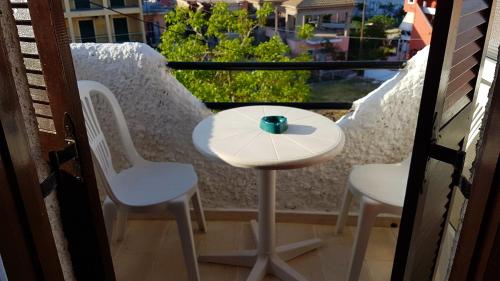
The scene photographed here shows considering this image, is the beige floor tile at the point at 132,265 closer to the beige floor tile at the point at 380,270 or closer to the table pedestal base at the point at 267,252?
the table pedestal base at the point at 267,252

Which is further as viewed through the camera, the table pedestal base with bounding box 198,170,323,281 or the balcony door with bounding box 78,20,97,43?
the balcony door with bounding box 78,20,97,43

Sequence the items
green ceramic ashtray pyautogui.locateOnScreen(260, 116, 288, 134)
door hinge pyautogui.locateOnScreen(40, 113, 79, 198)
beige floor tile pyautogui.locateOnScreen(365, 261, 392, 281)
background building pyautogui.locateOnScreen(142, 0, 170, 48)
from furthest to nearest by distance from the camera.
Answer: background building pyautogui.locateOnScreen(142, 0, 170, 48) < beige floor tile pyautogui.locateOnScreen(365, 261, 392, 281) < green ceramic ashtray pyautogui.locateOnScreen(260, 116, 288, 134) < door hinge pyautogui.locateOnScreen(40, 113, 79, 198)

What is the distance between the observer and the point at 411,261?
3.69ft

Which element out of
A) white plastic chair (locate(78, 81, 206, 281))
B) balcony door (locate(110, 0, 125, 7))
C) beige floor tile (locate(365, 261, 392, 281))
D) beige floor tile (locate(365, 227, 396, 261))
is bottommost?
beige floor tile (locate(365, 261, 392, 281))

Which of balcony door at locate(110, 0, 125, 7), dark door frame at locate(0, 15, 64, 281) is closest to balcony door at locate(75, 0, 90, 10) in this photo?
balcony door at locate(110, 0, 125, 7)

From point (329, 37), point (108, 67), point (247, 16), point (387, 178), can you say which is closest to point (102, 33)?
point (247, 16)

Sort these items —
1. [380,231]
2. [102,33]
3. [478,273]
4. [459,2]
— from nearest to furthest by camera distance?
[478,273] < [459,2] < [380,231] < [102,33]

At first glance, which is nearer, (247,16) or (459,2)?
(459,2)

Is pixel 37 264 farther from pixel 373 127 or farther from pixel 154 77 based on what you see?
pixel 373 127

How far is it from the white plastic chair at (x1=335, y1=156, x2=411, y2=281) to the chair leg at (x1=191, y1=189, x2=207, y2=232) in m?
0.90

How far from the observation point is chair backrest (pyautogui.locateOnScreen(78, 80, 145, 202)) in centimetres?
201

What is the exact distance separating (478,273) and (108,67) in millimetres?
2103

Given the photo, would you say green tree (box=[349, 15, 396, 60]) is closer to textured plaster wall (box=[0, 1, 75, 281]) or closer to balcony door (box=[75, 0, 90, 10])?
balcony door (box=[75, 0, 90, 10])

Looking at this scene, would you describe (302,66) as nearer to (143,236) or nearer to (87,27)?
(143,236)
